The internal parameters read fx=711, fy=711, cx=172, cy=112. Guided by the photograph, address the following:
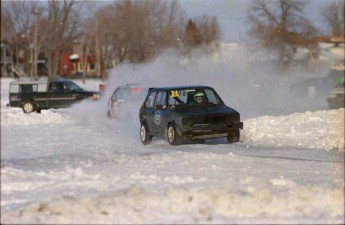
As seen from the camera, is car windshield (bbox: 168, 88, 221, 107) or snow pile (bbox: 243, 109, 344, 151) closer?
snow pile (bbox: 243, 109, 344, 151)

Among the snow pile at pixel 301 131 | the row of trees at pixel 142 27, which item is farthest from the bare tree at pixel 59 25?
the snow pile at pixel 301 131

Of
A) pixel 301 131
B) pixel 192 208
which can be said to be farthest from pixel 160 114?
pixel 192 208

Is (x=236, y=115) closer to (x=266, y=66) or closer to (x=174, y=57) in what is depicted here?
(x=266, y=66)

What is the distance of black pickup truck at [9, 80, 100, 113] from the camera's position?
115 feet

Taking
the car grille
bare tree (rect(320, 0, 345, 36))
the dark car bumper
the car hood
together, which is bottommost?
the dark car bumper

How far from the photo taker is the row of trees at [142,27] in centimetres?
3145

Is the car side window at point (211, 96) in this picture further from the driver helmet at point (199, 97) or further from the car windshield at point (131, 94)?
the car windshield at point (131, 94)

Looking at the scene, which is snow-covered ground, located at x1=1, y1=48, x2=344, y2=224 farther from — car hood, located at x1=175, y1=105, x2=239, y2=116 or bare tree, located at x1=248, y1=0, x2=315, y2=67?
bare tree, located at x1=248, y1=0, x2=315, y2=67

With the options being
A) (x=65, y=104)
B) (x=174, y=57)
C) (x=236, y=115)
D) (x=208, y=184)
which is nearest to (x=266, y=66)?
(x=174, y=57)

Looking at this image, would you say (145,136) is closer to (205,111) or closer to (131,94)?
(205,111)

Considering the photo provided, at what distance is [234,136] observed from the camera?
16.7 metres

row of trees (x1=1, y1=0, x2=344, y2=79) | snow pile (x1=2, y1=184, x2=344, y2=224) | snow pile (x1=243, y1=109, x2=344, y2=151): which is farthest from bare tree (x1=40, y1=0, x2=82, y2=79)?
snow pile (x1=2, y1=184, x2=344, y2=224)

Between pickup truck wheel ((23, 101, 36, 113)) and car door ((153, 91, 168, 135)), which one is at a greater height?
car door ((153, 91, 168, 135))

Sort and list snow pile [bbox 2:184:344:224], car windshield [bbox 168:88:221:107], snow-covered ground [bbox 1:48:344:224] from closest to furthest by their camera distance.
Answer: snow pile [bbox 2:184:344:224]
snow-covered ground [bbox 1:48:344:224]
car windshield [bbox 168:88:221:107]
